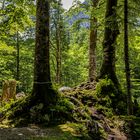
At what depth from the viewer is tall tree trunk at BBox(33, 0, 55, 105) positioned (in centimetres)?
854

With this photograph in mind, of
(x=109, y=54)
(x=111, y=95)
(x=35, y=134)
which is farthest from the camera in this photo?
(x=109, y=54)

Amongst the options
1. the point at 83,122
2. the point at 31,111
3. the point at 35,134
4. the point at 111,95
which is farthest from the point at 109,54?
the point at 35,134

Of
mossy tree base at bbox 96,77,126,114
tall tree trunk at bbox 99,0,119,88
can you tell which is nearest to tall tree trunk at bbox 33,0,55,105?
mossy tree base at bbox 96,77,126,114

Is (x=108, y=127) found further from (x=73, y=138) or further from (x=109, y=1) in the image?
(x=109, y=1)

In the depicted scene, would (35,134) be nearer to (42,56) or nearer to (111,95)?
(42,56)

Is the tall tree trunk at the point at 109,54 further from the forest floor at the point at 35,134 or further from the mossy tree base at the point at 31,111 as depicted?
the forest floor at the point at 35,134

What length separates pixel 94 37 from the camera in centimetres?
1436

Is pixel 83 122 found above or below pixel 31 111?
below

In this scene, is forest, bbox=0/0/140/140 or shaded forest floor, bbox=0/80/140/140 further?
forest, bbox=0/0/140/140

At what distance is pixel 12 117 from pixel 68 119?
1.54m

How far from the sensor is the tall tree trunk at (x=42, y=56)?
854 centimetres

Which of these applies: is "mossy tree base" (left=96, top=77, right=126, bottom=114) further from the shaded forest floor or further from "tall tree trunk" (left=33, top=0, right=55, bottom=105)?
"tall tree trunk" (left=33, top=0, right=55, bottom=105)

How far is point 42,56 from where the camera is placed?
873cm

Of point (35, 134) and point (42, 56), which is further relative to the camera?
point (42, 56)
